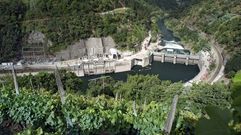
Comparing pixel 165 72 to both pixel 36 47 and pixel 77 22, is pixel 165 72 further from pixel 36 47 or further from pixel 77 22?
pixel 36 47

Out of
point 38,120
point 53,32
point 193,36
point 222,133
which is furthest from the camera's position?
point 193,36

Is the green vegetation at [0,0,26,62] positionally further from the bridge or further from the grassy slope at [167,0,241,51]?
the grassy slope at [167,0,241,51]

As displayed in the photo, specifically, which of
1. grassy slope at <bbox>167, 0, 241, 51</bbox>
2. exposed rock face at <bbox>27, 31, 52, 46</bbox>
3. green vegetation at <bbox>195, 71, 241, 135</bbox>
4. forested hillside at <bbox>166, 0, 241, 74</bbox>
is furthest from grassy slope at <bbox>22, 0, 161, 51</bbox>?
green vegetation at <bbox>195, 71, 241, 135</bbox>

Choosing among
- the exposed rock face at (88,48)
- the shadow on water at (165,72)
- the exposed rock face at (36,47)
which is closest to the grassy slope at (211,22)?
the shadow on water at (165,72)

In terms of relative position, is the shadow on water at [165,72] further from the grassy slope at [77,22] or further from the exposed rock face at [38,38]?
the exposed rock face at [38,38]

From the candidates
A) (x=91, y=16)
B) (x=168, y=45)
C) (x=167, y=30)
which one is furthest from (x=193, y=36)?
(x=91, y=16)

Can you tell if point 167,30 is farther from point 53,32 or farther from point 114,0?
point 53,32

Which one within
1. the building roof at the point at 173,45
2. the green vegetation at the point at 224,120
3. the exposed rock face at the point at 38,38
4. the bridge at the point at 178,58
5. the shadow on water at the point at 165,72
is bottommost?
the shadow on water at the point at 165,72
